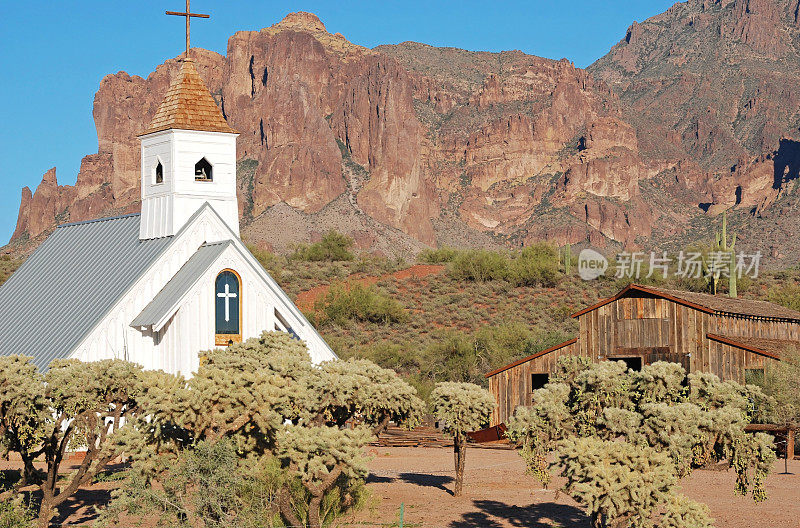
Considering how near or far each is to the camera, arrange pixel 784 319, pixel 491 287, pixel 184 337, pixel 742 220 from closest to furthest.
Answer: pixel 184 337, pixel 784 319, pixel 491 287, pixel 742 220

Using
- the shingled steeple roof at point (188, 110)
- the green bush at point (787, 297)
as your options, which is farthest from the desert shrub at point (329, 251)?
the shingled steeple roof at point (188, 110)

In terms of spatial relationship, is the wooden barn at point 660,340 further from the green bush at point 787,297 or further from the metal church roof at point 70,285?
the green bush at point 787,297

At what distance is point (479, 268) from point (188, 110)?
123ft

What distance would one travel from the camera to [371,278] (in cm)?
6262

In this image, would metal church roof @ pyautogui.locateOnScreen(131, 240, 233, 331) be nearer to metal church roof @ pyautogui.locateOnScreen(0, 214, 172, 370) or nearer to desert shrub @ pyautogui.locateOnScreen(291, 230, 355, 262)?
metal church roof @ pyautogui.locateOnScreen(0, 214, 172, 370)

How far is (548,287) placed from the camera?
60719mm

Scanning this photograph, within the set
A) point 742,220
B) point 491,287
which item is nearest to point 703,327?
point 491,287

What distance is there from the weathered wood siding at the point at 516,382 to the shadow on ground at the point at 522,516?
44.6 feet

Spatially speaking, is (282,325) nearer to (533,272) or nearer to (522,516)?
(522,516)

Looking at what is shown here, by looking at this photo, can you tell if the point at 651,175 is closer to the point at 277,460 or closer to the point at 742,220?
the point at 742,220

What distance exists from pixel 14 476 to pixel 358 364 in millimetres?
6673

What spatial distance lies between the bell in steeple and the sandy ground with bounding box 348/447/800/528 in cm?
711

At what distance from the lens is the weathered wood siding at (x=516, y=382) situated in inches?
1284

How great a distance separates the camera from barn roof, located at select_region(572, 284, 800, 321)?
103 feet
